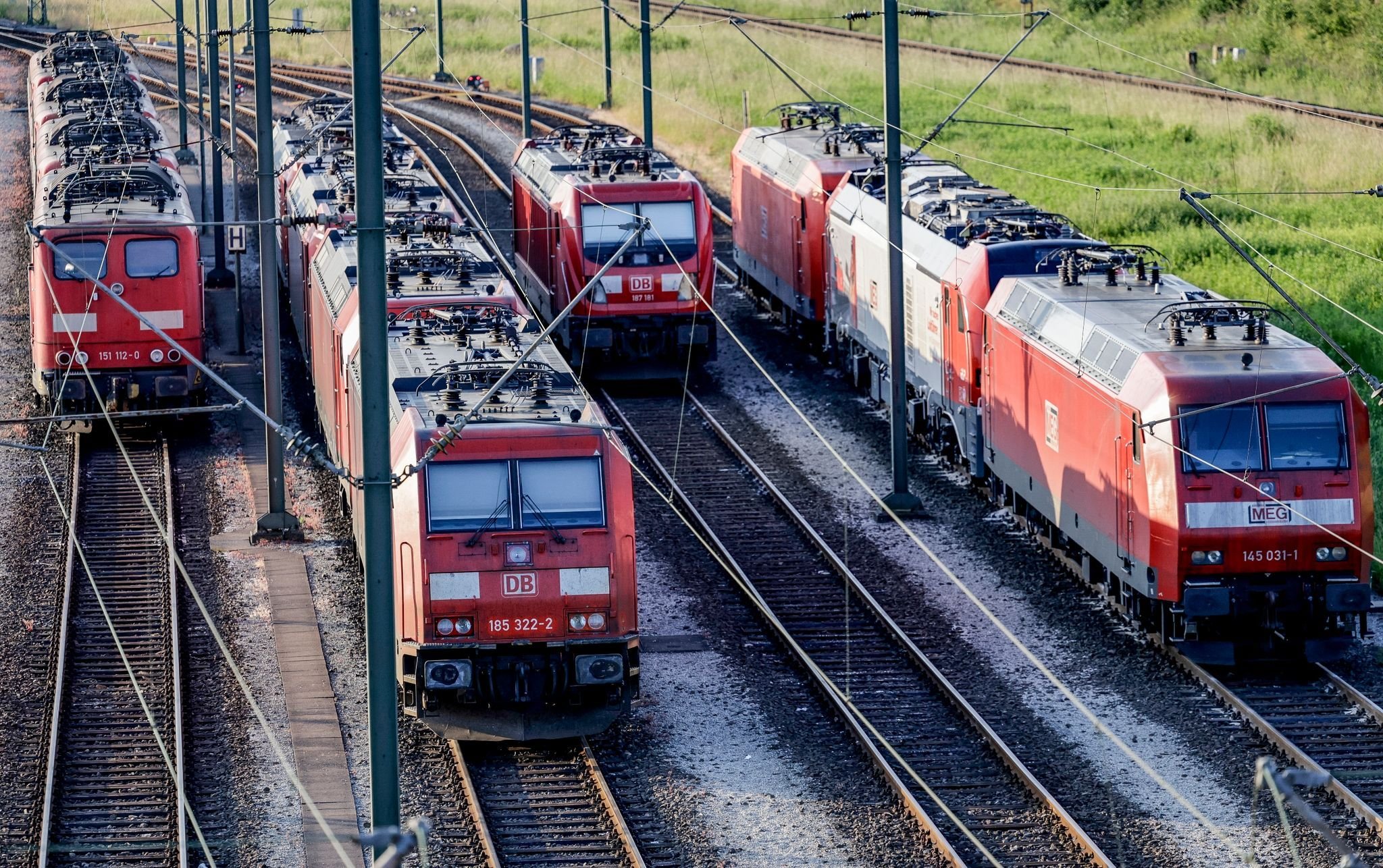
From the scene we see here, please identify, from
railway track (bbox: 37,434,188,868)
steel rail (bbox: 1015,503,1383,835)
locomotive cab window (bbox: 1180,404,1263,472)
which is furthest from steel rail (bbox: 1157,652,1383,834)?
railway track (bbox: 37,434,188,868)

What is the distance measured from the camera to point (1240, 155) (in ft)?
147

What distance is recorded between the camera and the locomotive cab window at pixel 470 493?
18.6 m

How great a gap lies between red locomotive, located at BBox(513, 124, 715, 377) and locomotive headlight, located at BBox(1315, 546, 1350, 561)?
13503 mm

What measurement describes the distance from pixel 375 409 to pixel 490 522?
478cm

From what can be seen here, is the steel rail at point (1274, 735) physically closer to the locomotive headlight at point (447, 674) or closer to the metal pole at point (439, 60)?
the locomotive headlight at point (447, 674)

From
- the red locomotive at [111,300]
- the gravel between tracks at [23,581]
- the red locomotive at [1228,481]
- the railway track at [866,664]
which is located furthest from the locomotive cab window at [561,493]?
the red locomotive at [111,300]

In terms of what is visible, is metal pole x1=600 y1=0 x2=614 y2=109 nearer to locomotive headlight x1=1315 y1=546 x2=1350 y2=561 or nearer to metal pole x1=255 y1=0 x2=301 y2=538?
metal pole x1=255 y1=0 x2=301 y2=538

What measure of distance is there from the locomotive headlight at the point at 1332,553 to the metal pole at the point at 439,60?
4154 centimetres

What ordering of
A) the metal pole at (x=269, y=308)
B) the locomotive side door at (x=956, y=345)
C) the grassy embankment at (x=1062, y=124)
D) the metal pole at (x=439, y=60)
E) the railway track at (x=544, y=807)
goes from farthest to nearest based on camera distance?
the metal pole at (x=439, y=60), the grassy embankment at (x=1062, y=124), the locomotive side door at (x=956, y=345), the metal pole at (x=269, y=308), the railway track at (x=544, y=807)

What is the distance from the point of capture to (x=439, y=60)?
60.5 metres

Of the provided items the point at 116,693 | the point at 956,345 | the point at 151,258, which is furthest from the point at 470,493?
the point at 151,258

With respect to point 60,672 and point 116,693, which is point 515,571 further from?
point 60,672

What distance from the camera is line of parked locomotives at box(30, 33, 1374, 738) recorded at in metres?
18.7

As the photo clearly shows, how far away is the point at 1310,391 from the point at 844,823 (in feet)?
21.9
